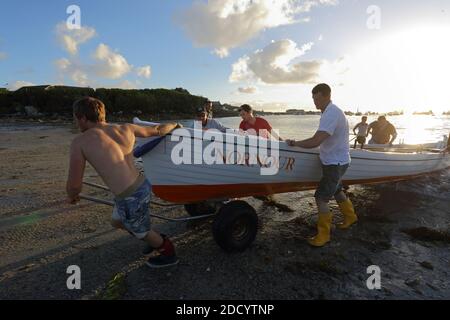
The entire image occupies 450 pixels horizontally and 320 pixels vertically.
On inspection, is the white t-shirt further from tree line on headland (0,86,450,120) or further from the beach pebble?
tree line on headland (0,86,450,120)

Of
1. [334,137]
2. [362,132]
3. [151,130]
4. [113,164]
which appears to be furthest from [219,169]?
[362,132]

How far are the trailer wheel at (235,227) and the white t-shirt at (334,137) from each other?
1.53 meters

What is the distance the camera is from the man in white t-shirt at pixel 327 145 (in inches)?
172

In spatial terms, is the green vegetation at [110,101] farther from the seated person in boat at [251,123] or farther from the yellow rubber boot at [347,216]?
the yellow rubber boot at [347,216]

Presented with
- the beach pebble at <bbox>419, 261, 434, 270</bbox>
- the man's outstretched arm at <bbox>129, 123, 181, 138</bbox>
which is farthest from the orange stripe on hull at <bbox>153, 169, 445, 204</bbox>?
the beach pebble at <bbox>419, 261, 434, 270</bbox>

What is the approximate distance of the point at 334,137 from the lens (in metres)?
4.60

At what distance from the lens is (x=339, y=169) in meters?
4.64

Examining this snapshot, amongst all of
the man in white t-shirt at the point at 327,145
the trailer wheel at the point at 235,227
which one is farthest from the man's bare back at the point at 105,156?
the man in white t-shirt at the point at 327,145

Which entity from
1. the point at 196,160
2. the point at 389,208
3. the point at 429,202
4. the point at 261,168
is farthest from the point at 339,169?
the point at 429,202

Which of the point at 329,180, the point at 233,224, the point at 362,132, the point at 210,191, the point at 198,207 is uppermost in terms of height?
the point at 362,132

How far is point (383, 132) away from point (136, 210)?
10.3 m

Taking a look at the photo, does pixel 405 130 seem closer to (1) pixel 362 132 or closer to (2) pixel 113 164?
(1) pixel 362 132

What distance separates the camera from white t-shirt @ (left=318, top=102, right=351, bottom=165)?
4.36 m

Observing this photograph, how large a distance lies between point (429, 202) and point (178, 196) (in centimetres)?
645
